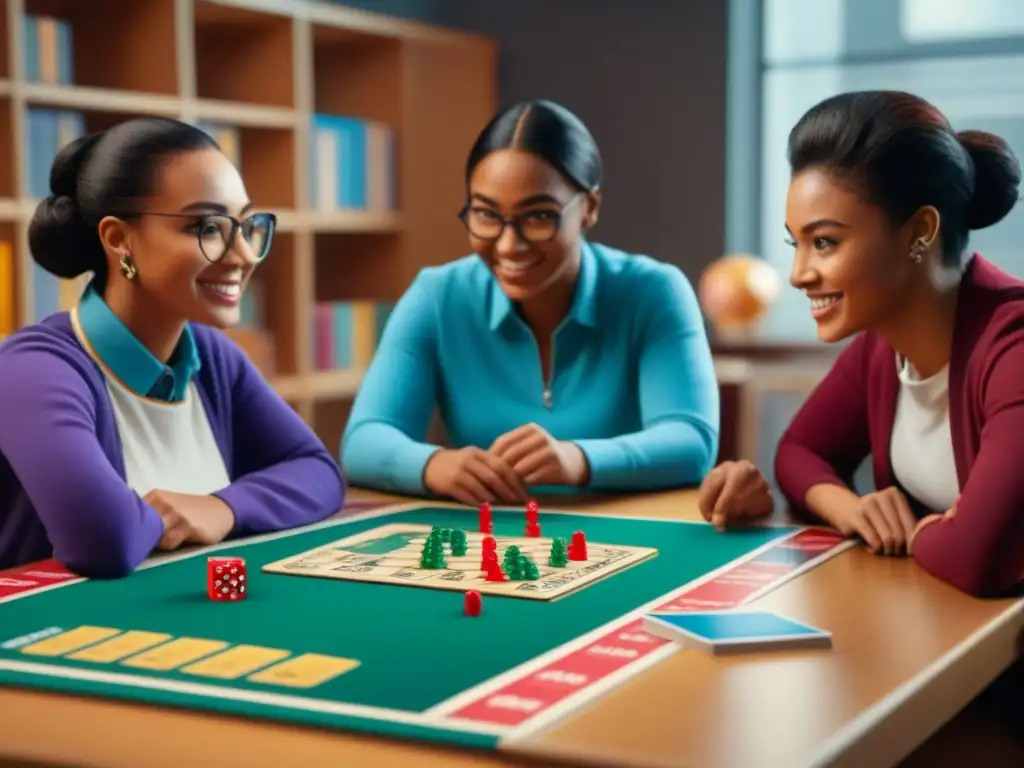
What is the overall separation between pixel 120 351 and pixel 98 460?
0.72 ft

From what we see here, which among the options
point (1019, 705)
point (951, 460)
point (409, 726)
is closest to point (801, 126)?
point (951, 460)

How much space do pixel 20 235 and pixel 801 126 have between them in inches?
98.8

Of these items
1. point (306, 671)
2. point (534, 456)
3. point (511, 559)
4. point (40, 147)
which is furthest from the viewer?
point (40, 147)

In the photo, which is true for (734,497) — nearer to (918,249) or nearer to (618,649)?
(918,249)

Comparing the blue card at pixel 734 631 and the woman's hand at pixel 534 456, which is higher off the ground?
the woman's hand at pixel 534 456

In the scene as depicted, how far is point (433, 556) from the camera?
5.44 ft

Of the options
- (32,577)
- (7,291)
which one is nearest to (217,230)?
(32,577)

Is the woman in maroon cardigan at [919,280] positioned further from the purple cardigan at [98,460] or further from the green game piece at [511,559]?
the purple cardigan at [98,460]

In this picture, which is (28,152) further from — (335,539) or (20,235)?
(335,539)

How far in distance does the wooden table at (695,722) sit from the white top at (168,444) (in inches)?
27.3

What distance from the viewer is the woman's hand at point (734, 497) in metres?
1.97

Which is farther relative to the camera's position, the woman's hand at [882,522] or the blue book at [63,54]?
the blue book at [63,54]

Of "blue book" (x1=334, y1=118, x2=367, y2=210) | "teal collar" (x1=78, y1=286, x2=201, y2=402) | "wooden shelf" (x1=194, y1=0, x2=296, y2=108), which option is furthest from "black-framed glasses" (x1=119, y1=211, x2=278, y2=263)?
"blue book" (x1=334, y1=118, x2=367, y2=210)

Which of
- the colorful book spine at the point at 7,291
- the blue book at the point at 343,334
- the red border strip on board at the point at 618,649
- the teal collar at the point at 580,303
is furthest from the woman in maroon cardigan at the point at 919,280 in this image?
the blue book at the point at 343,334
